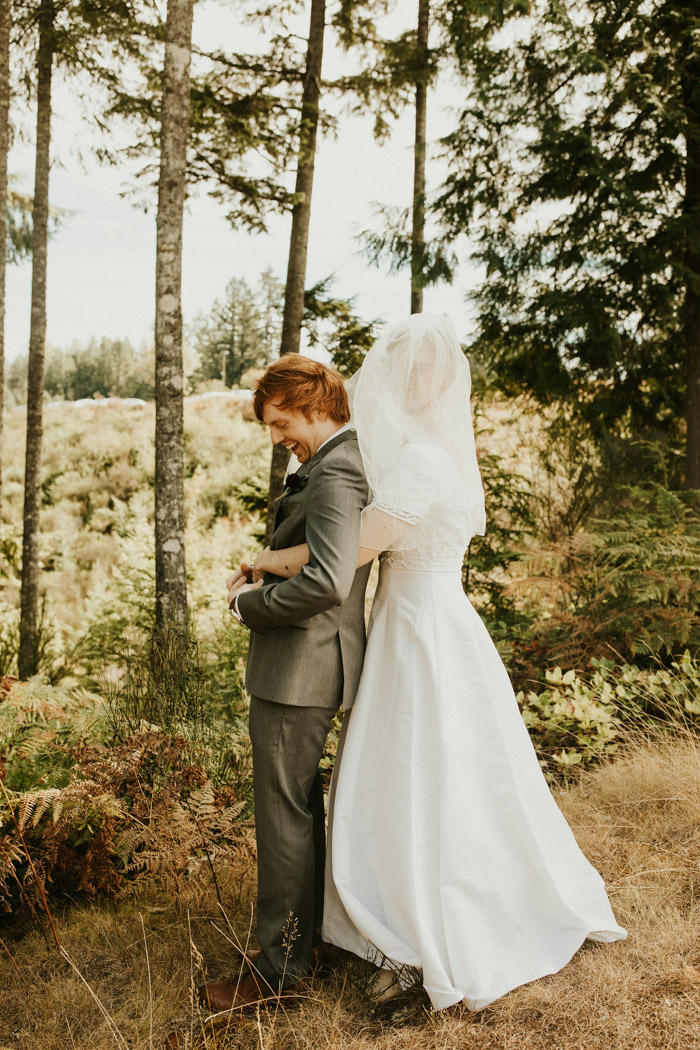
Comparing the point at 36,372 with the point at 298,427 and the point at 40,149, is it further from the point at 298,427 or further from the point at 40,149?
the point at 298,427

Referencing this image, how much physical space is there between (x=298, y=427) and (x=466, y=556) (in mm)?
4646

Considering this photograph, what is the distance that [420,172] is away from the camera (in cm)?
818

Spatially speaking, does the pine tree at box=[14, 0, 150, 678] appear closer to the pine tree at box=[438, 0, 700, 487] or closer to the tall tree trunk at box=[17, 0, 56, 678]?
the tall tree trunk at box=[17, 0, 56, 678]

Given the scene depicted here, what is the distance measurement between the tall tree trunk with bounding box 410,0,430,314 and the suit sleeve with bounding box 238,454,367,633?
251 inches

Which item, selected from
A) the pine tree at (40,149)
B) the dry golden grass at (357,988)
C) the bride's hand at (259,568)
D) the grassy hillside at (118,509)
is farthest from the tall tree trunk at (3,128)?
the bride's hand at (259,568)

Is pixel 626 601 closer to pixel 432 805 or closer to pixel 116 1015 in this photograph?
pixel 432 805

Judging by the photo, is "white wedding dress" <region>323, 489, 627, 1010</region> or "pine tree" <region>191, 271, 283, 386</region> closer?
"white wedding dress" <region>323, 489, 627, 1010</region>

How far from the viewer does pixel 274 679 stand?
217 centimetres

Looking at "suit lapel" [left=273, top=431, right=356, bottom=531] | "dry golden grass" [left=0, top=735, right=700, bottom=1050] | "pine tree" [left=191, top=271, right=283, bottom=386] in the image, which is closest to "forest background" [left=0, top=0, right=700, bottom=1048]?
"dry golden grass" [left=0, top=735, right=700, bottom=1050]

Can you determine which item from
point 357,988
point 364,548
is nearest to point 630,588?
point 364,548

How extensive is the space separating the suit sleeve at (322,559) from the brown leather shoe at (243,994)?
1.17 meters

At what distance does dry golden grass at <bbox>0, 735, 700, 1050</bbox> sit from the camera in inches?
83.4

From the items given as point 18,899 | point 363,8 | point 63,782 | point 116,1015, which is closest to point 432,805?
point 116,1015

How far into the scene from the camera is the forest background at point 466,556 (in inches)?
98.0
